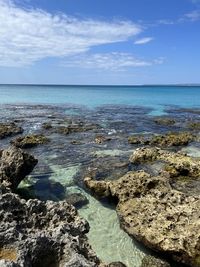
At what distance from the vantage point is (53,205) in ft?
34.6

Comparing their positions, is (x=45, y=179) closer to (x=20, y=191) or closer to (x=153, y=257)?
(x=20, y=191)

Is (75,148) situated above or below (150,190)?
below

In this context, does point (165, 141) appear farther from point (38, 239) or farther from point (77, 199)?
point (38, 239)

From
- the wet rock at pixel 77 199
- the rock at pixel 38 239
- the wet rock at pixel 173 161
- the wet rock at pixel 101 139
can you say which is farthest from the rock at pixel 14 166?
the wet rock at pixel 101 139

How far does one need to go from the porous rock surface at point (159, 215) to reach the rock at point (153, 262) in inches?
14.4

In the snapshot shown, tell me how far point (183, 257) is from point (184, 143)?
18.9 meters

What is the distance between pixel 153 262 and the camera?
10953mm

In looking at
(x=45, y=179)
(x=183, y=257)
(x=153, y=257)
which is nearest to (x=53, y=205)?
(x=153, y=257)

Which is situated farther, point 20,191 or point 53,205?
point 20,191

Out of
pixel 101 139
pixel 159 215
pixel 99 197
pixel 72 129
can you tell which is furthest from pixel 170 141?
pixel 159 215

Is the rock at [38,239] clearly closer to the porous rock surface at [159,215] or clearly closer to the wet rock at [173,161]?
the porous rock surface at [159,215]

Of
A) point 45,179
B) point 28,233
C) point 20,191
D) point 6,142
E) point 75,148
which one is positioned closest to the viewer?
point 28,233

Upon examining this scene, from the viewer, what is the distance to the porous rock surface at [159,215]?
10953 mm

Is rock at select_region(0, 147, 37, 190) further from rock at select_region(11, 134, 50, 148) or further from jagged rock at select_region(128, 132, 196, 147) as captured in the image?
jagged rock at select_region(128, 132, 196, 147)
